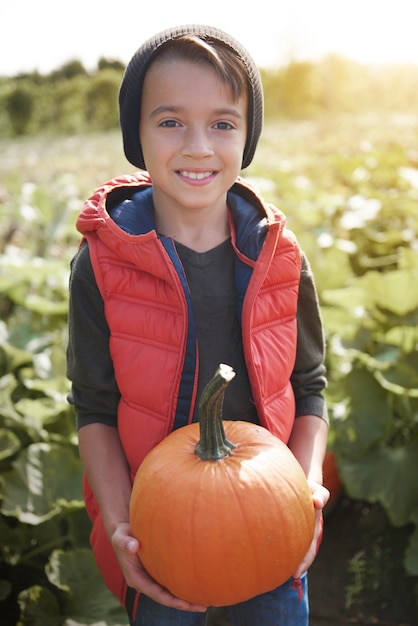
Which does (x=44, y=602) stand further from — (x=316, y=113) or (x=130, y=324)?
(x=316, y=113)

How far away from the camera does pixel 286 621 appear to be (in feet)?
5.14

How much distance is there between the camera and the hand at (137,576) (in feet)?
4.65

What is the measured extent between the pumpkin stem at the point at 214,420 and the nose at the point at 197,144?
1.32 ft

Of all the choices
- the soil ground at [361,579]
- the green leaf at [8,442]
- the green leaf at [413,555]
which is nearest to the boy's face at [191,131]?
the green leaf at [8,442]

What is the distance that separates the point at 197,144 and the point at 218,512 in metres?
0.66

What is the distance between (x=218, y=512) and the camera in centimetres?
132

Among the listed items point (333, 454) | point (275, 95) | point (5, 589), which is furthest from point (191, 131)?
point (275, 95)

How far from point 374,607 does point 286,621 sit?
36.5 inches

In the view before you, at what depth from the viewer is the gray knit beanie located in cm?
145

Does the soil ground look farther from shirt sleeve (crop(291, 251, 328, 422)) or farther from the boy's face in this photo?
the boy's face

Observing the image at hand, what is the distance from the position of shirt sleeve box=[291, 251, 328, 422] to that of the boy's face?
306mm

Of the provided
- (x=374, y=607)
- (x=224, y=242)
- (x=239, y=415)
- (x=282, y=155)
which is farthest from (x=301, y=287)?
(x=282, y=155)

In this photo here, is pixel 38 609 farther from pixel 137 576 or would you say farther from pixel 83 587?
pixel 137 576

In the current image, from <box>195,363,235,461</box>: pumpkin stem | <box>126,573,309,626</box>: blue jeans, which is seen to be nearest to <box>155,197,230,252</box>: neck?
<box>195,363,235,461</box>: pumpkin stem
